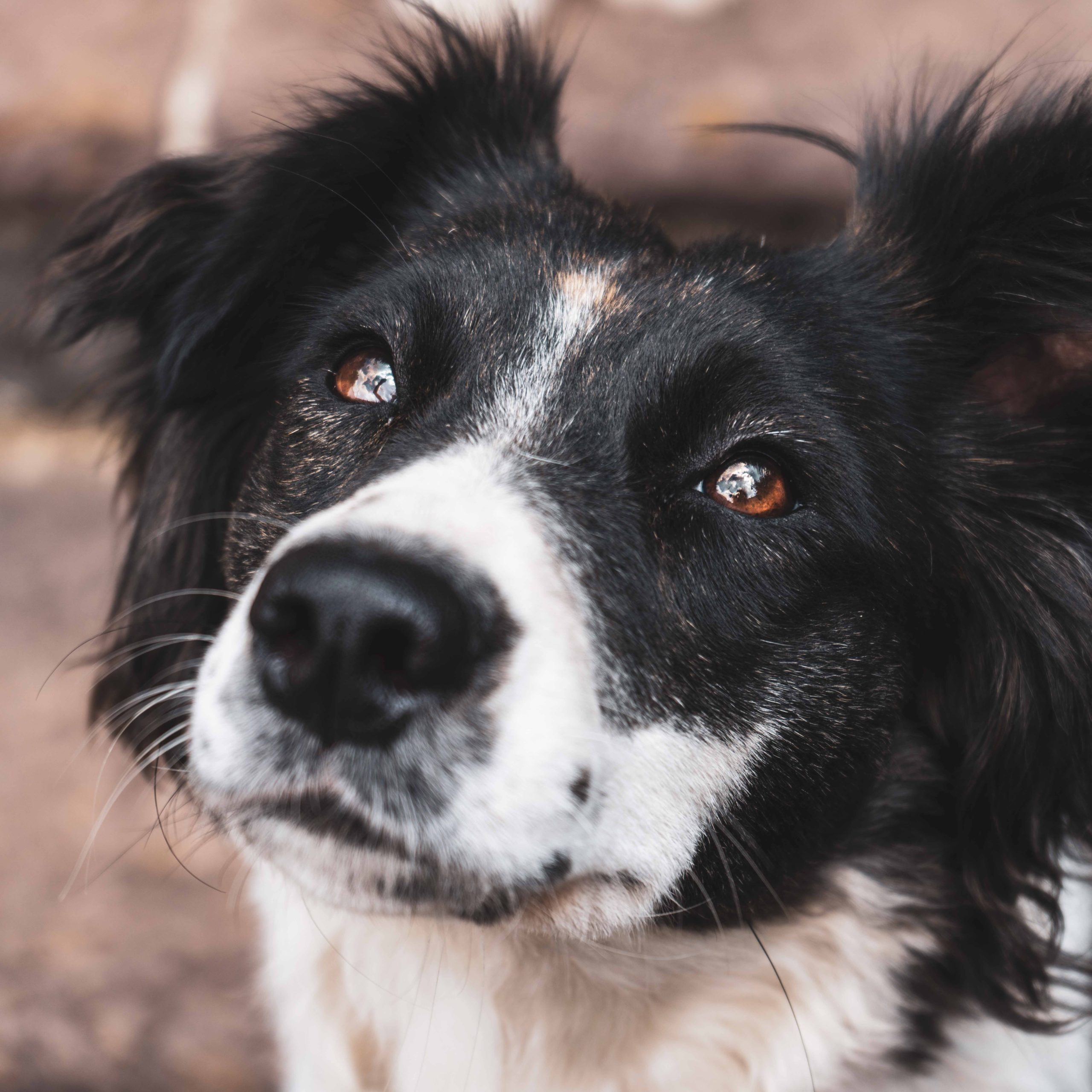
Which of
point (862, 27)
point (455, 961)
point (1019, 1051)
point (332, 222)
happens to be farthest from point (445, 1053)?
point (862, 27)

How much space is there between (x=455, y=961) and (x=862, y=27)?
152 inches

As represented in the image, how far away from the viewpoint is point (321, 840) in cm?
136

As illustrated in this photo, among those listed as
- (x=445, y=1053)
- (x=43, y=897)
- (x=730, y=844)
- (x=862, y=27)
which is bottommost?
(x=43, y=897)

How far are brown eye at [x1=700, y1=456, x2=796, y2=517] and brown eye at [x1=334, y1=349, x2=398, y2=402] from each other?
54 cm

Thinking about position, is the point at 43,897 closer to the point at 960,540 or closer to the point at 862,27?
the point at 960,540

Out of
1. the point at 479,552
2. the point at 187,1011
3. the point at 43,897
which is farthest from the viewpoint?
the point at 43,897

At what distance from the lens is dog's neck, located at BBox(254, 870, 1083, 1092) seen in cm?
183

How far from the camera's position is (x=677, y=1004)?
6.11 feet

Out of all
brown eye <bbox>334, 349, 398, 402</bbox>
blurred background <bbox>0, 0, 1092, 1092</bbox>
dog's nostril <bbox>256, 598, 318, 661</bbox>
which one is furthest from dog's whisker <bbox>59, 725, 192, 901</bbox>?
brown eye <bbox>334, 349, 398, 402</bbox>

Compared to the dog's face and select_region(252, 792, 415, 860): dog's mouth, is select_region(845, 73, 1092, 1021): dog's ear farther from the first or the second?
select_region(252, 792, 415, 860): dog's mouth

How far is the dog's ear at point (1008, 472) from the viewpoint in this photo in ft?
5.73

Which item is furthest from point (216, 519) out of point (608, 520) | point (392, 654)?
point (392, 654)

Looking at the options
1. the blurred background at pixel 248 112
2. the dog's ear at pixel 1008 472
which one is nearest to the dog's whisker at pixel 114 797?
the blurred background at pixel 248 112

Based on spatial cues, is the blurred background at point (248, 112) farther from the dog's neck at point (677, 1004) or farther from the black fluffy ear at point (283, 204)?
the dog's neck at point (677, 1004)
